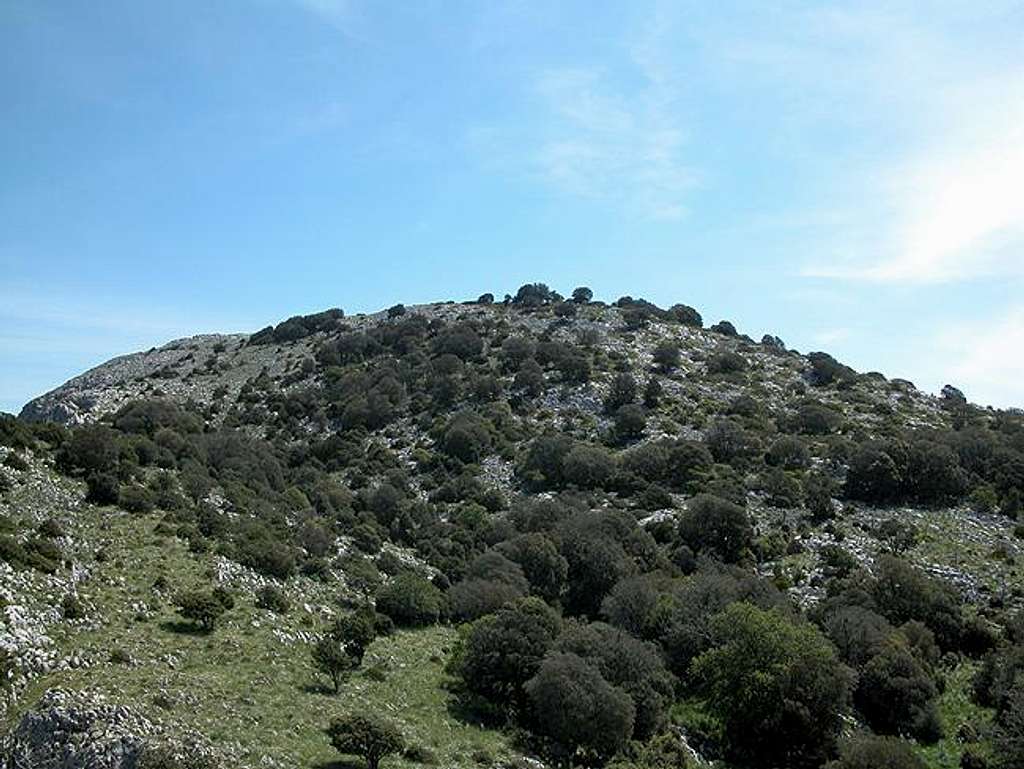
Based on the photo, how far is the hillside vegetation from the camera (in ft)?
87.6

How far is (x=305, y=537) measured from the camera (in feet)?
148

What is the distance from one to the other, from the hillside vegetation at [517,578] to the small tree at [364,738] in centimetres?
9


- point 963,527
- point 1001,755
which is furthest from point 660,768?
point 963,527

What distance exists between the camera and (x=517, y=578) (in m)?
44.6

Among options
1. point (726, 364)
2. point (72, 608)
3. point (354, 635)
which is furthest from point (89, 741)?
point (726, 364)

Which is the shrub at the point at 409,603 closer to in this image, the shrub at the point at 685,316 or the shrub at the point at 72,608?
the shrub at the point at 72,608

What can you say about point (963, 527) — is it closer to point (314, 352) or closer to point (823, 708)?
point (823, 708)

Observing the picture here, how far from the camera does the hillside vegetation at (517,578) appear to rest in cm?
2670

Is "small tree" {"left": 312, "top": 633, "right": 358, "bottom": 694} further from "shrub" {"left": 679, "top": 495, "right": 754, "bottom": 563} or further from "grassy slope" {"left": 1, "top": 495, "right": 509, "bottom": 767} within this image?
"shrub" {"left": 679, "top": 495, "right": 754, "bottom": 563}

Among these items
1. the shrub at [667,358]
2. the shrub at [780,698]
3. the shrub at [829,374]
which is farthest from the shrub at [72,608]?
the shrub at [829,374]

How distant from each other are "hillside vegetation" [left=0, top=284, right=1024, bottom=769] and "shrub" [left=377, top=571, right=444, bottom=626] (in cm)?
13

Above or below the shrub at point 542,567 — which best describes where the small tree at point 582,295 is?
above

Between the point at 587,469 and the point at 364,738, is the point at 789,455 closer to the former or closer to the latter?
the point at 587,469

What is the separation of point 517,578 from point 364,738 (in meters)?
21.6
